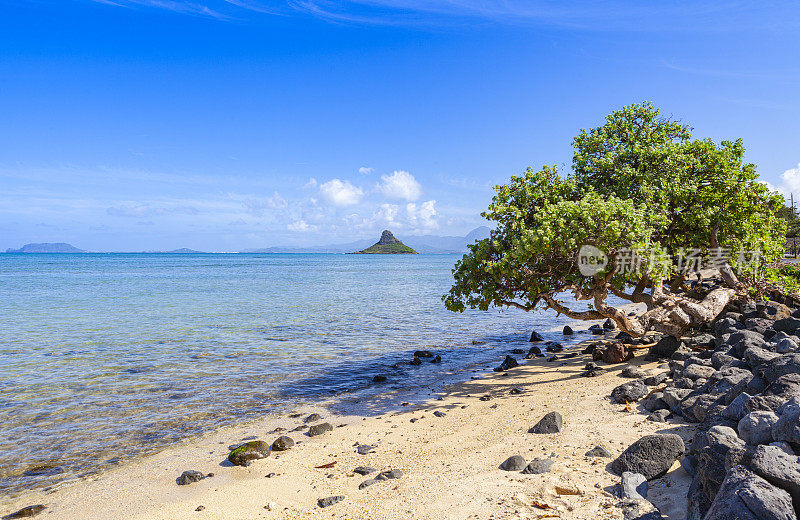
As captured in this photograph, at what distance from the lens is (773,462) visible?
215 inches

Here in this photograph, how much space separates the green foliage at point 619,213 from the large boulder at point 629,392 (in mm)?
3528

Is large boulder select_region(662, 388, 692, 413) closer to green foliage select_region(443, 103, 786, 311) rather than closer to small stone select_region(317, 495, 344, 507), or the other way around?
green foliage select_region(443, 103, 786, 311)

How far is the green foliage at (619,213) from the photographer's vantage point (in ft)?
46.3

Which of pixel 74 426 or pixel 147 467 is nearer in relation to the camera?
pixel 147 467

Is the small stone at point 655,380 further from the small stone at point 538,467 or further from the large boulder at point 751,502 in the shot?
the large boulder at point 751,502

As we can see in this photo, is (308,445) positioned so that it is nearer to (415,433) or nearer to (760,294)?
(415,433)

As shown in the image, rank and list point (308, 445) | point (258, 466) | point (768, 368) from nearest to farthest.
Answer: point (768, 368), point (258, 466), point (308, 445)

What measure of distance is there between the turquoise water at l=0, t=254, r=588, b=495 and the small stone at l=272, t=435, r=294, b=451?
302 cm

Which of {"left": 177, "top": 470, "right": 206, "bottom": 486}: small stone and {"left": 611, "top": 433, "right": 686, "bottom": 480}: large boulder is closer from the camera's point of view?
{"left": 611, "top": 433, "right": 686, "bottom": 480}: large boulder

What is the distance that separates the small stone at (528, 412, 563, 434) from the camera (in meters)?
10.7

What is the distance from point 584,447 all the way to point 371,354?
14.8m

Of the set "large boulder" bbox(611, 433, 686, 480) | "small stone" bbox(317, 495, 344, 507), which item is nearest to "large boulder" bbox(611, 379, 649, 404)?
"large boulder" bbox(611, 433, 686, 480)

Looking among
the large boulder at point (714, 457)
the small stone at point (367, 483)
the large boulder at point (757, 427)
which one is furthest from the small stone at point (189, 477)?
the large boulder at point (757, 427)

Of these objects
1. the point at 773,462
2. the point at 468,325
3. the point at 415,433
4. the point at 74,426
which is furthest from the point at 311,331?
the point at 773,462
